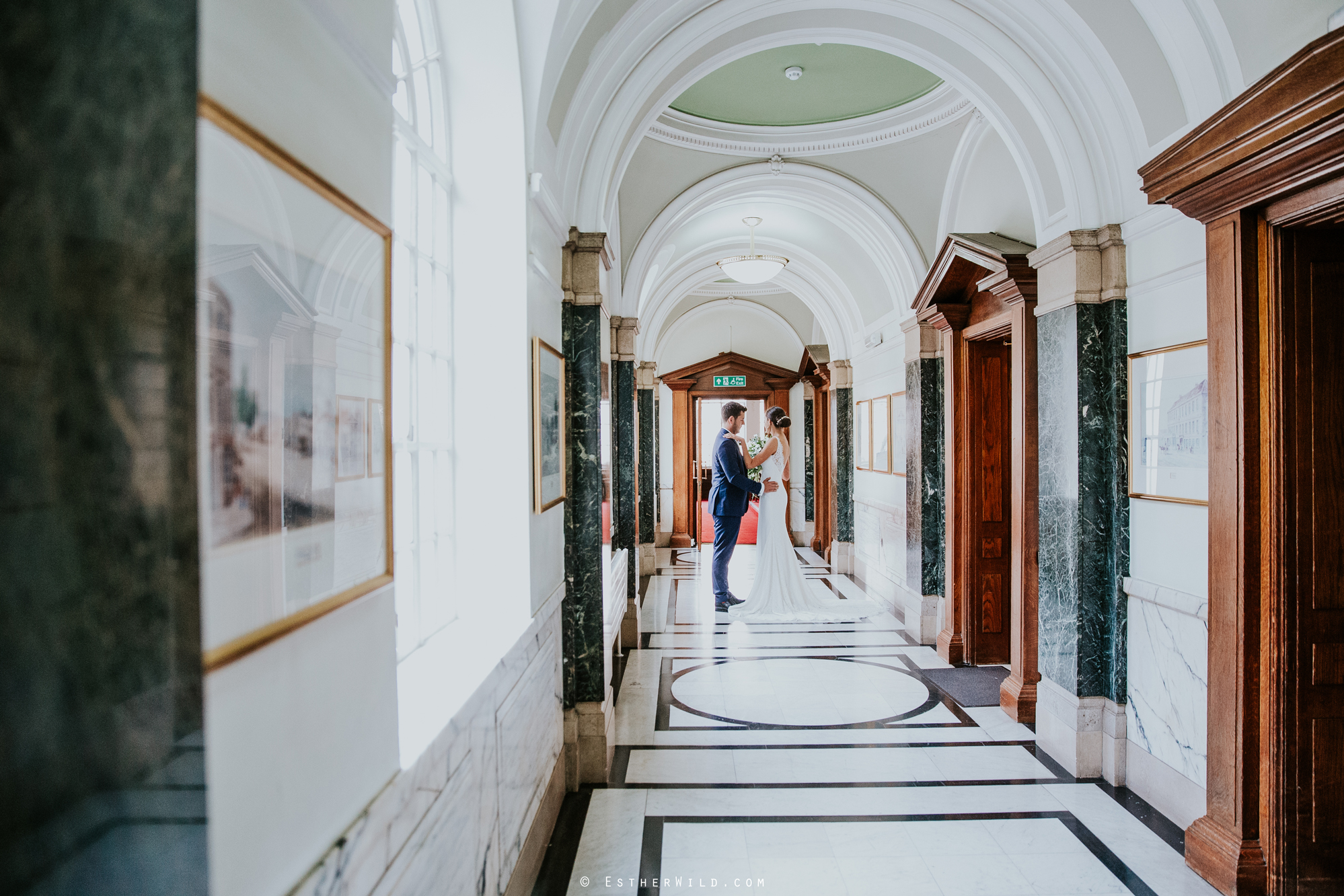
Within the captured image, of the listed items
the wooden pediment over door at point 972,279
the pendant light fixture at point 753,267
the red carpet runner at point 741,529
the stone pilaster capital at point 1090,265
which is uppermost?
the pendant light fixture at point 753,267

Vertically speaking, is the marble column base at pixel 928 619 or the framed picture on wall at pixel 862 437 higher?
the framed picture on wall at pixel 862 437

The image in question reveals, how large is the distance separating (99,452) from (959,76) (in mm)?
5131

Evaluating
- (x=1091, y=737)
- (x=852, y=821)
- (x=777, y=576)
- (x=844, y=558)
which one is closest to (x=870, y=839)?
(x=852, y=821)

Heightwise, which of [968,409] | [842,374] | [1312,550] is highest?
[842,374]

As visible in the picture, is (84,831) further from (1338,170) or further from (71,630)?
(1338,170)

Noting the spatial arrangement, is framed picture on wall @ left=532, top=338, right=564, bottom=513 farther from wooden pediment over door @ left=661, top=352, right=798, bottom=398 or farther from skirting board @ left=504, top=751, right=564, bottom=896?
wooden pediment over door @ left=661, top=352, right=798, bottom=398

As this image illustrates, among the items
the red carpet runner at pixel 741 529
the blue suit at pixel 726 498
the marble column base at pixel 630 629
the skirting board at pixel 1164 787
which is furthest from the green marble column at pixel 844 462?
the skirting board at pixel 1164 787

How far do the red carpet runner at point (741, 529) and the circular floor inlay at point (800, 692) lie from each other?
795 centimetres

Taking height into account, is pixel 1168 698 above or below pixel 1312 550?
below

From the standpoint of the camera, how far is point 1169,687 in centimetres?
362

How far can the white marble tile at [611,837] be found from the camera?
3.20 m

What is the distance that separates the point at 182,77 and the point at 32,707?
0.41m

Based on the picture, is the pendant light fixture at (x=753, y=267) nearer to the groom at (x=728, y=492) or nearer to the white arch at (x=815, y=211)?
the white arch at (x=815, y=211)

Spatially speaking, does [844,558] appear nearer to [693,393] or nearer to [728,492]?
[728,492]
